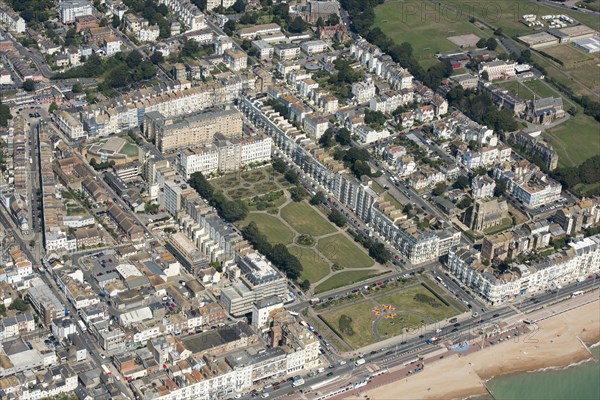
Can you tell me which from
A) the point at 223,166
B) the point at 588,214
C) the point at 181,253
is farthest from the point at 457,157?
the point at 181,253

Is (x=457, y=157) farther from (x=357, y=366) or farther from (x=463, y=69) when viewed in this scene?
(x=357, y=366)

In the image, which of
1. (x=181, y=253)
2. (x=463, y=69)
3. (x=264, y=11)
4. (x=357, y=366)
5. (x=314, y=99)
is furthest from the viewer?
(x=264, y=11)

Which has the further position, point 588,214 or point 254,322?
point 588,214

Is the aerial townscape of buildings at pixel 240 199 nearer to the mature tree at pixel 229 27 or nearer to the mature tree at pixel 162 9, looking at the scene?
the mature tree at pixel 229 27

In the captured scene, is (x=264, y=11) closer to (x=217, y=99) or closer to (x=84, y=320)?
(x=217, y=99)

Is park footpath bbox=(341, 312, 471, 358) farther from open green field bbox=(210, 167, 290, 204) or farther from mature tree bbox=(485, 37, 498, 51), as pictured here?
mature tree bbox=(485, 37, 498, 51)

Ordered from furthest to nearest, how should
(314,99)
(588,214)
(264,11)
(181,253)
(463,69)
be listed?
1. (264,11)
2. (463,69)
3. (314,99)
4. (588,214)
5. (181,253)

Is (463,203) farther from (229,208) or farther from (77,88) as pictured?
(77,88)

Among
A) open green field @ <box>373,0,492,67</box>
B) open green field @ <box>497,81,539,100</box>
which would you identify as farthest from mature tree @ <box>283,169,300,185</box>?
open green field @ <box>373,0,492,67</box>
